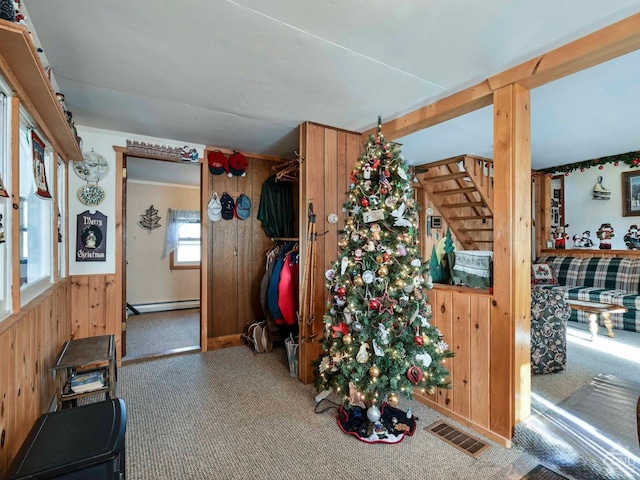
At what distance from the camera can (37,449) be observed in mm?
1118

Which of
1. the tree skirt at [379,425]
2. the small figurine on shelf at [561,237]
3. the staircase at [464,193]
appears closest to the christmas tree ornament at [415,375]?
the tree skirt at [379,425]

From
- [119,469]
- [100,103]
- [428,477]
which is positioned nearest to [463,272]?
[428,477]

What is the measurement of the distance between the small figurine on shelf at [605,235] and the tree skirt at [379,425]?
4393mm

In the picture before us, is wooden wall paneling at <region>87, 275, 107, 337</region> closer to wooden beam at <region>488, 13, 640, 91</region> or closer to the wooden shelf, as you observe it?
the wooden shelf

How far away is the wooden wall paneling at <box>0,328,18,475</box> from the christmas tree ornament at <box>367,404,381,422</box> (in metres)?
1.73

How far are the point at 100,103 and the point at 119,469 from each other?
8.22ft

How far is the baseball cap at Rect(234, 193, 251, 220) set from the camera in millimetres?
3836

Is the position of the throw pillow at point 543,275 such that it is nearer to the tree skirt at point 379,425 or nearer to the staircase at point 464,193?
the staircase at point 464,193

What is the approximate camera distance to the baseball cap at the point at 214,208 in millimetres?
3664

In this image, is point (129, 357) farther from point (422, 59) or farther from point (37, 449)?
point (422, 59)

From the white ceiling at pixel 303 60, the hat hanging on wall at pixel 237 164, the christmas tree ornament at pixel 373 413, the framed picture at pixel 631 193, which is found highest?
the white ceiling at pixel 303 60

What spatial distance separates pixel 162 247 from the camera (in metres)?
5.68

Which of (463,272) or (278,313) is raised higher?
(463,272)

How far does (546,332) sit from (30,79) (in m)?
3.80
